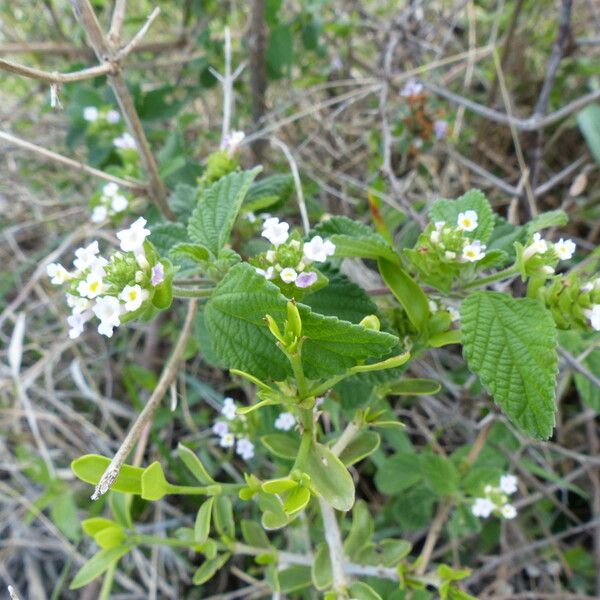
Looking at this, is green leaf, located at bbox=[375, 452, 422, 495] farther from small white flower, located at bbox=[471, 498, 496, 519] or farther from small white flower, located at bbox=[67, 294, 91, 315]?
small white flower, located at bbox=[67, 294, 91, 315]

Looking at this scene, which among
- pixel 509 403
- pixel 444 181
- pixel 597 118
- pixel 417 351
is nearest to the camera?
pixel 509 403

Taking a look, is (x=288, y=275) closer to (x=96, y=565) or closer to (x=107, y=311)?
(x=107, y=311)

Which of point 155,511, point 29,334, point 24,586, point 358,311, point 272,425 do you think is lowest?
point 24,586

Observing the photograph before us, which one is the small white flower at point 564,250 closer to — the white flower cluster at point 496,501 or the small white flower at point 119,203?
the white flower cluster at point 496,501

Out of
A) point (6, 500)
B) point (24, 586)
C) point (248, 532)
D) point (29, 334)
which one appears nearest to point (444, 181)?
point (248, 532)

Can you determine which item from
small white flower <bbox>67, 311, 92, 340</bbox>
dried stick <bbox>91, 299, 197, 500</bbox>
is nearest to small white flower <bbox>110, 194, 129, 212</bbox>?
dried stick <bbox>91, 299, 197, 500</bbox>

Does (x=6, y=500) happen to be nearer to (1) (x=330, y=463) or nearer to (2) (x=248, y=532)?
(2) (x=248, y=532)

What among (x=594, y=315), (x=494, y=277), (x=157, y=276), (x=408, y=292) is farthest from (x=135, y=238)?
(x=594, y=315)
